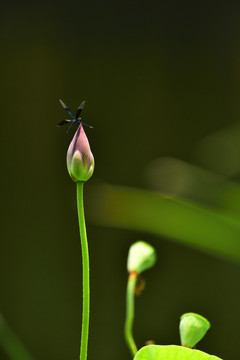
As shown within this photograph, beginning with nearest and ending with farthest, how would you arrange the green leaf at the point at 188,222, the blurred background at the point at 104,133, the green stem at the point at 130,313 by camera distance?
the green stem at the point at 130,313
the green leaf at the point at 188,222
the blurred background at the point at 104,133

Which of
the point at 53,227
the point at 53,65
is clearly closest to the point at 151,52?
the point at 53,65

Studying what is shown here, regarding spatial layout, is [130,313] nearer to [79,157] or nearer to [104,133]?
[79,157]

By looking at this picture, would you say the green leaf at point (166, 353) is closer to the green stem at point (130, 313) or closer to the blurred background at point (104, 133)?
the green stem at point (130, 313)

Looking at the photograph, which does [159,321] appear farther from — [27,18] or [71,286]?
[27,18]

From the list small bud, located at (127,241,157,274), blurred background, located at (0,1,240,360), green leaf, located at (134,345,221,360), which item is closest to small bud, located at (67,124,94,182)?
green leaf, located at (134,345,221,360)

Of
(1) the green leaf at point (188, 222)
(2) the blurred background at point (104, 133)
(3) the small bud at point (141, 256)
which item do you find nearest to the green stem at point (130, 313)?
(3) the small bud at point (141, 256)

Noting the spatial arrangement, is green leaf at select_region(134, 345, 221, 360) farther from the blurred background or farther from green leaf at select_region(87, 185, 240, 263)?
the blurred background
